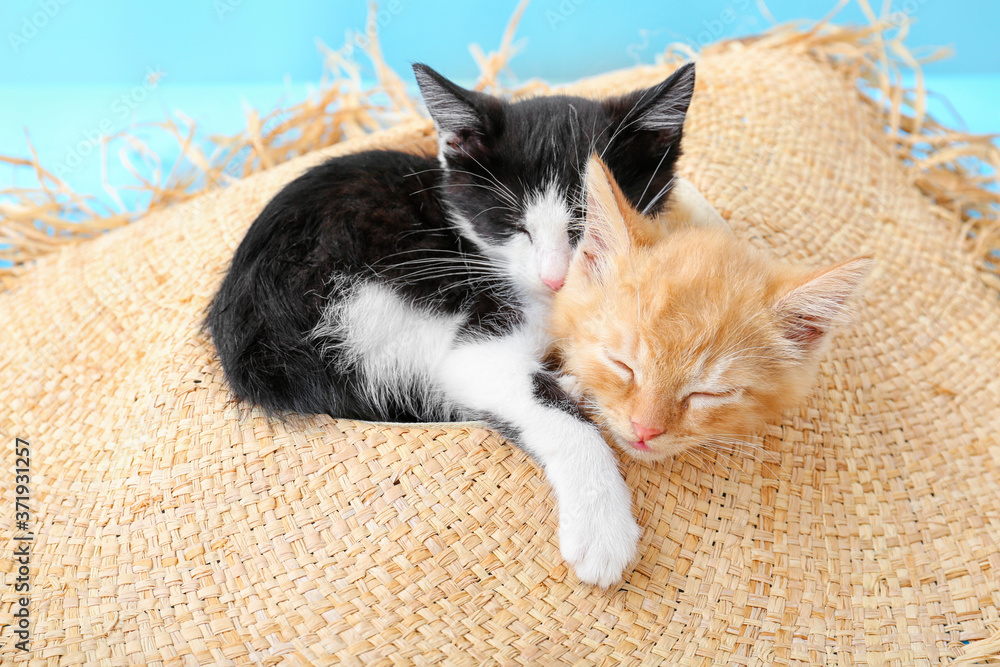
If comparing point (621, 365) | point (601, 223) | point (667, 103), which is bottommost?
point (621, 365)

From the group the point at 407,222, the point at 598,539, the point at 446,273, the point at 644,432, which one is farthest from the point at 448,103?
the point at 598,539

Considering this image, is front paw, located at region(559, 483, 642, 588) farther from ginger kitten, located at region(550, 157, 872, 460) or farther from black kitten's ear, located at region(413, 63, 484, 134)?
black kitten's ear, located at region(413, 63, 484, 134)

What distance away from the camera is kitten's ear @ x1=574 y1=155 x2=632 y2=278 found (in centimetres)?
127

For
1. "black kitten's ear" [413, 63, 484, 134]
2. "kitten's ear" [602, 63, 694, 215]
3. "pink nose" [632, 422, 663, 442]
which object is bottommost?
"pink nose" [632, 422, 663, 442]

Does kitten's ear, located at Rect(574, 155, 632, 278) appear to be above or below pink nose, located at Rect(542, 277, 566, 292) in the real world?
above

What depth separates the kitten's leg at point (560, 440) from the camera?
4.04ft

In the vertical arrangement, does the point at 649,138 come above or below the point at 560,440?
above

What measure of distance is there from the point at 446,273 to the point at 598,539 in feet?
2.27

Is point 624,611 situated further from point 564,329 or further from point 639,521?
point 564,329

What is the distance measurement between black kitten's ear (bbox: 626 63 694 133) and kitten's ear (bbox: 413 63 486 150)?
0.37 m

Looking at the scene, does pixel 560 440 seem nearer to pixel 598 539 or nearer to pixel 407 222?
pixel 598 539

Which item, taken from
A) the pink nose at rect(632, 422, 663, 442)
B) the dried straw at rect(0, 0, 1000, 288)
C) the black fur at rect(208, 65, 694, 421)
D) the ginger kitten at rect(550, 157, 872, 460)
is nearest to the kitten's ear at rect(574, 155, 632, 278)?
the ginger kitten at rect(550, 157, 872, 460)

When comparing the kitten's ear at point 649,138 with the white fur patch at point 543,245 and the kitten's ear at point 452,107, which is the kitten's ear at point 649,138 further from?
the kitten's ear at point 452,107

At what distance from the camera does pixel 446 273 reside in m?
1.58
